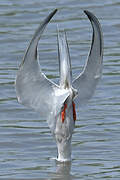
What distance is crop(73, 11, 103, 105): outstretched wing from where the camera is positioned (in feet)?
27.0

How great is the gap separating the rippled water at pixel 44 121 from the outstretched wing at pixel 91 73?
0.73 meters

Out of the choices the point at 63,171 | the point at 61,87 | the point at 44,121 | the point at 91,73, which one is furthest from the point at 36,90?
the point at 44,121

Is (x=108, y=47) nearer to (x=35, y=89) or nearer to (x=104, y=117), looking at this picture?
(x=104, y=117)

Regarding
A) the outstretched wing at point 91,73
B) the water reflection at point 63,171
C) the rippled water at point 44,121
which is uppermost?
the outstretched wing at point 91,73

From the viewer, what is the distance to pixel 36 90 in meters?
8.20

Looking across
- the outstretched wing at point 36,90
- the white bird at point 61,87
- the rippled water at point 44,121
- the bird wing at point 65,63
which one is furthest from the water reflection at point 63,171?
the bird wing at point 65,63

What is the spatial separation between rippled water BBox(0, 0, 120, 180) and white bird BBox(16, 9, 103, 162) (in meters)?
0.40

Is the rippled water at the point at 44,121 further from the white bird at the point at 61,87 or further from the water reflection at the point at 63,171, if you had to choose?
the white bird at the point at 61,87

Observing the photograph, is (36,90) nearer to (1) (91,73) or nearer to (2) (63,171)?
(1) (91,73)

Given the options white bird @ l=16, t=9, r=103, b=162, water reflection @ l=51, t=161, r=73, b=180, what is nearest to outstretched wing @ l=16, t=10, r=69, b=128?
white bird @ l=16, t=9, r=103, b=162

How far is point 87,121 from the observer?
10.2 m

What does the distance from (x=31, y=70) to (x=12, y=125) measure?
2238 millimetres

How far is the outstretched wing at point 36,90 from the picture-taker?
7.96 m

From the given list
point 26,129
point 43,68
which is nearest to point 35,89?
point 26,129
